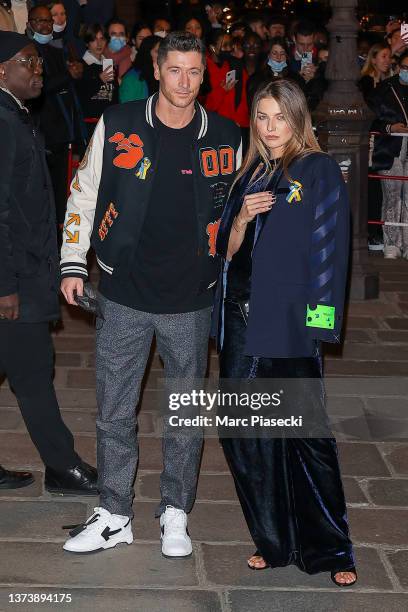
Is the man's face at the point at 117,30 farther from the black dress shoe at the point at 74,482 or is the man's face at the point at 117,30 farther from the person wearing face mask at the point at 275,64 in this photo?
the black dress shoe at the point at 74,482

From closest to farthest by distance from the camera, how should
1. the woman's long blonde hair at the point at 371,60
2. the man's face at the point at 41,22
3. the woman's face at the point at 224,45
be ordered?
the man's face at the point at 41,22 < the woman's long blonde hair at the point at 371,60 < the woman's face at the point at 224,45

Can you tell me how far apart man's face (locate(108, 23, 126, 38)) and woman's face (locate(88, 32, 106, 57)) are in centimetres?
71

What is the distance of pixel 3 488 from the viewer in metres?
5.64

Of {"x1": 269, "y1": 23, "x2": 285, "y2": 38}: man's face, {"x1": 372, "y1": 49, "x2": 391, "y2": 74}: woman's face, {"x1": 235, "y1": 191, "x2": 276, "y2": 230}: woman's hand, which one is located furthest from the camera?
{"x1": 269, "y1": 23, "x2": 285, "y2": 38}: man's face

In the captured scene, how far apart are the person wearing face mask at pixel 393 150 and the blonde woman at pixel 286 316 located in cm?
737

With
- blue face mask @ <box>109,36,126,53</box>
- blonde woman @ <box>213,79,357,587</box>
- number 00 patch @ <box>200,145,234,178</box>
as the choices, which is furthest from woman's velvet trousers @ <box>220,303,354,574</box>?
blue face mask @ <box>109,36,126,53</box>

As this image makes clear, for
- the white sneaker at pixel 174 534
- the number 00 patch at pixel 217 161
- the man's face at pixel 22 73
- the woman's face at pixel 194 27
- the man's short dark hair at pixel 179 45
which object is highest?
the woman's face at pixel 194 27

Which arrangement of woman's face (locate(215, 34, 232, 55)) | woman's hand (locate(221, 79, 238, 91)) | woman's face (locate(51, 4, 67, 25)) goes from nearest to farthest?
woman's face (locate(51, 4, 67, 25)) < woman's hand (locate(221, 79, 238, 91)) < woman's face (locate(215, 34, 232, 55))

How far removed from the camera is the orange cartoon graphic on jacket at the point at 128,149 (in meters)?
4.60

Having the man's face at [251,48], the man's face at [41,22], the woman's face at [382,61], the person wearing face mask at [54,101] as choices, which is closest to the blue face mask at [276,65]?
the man's face at [251,48]

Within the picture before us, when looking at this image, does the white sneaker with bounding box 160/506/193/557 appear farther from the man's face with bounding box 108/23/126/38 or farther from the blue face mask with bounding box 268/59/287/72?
the man's face with bounding box 108/23/126/38

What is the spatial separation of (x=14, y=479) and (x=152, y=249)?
1.67 m

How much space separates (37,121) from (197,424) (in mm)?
5581

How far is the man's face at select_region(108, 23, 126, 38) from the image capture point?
41.6 feet
